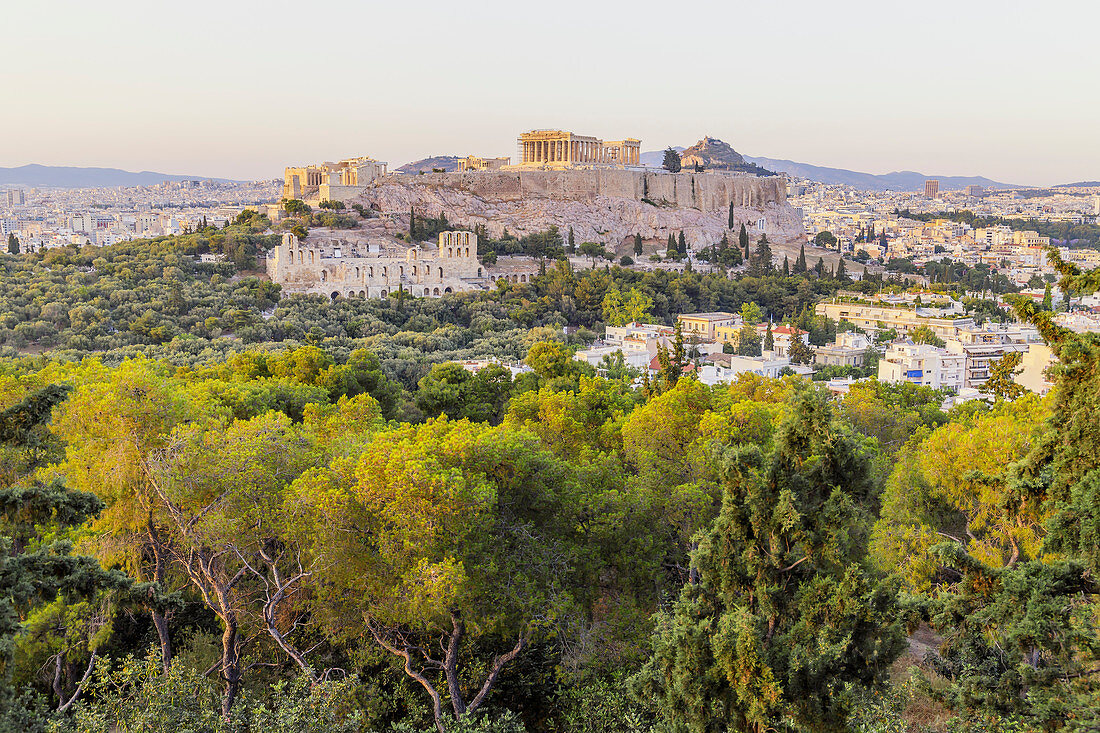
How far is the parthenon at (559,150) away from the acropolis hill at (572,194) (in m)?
0.09

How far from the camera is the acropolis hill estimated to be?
211 ft

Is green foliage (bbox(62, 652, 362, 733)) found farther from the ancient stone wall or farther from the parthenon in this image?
the parthenon

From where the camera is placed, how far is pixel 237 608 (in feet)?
30.6

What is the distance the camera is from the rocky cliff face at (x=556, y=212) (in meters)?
63.5

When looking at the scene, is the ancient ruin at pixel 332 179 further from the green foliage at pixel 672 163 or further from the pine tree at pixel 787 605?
the pine tree at pixel 787 605

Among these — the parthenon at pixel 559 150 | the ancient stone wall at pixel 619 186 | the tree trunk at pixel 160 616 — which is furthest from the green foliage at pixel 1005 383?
the parthenon at pixel 559 150

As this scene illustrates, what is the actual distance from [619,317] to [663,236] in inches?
1196

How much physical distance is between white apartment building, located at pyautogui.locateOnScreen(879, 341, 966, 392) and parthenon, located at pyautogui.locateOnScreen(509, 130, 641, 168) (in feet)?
144

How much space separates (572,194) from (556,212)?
372cm

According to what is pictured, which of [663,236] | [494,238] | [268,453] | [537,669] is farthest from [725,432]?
[663,236]

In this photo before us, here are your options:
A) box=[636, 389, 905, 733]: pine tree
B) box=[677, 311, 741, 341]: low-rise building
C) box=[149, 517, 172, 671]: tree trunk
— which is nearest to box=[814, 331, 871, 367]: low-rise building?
box=[677, 311, 741, 341]: low-rise building

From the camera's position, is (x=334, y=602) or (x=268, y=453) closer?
(x=334, y=602)

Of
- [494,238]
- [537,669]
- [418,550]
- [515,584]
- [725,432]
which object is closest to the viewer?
[418,550]

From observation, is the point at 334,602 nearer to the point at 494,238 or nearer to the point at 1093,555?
the point at 1093,555
